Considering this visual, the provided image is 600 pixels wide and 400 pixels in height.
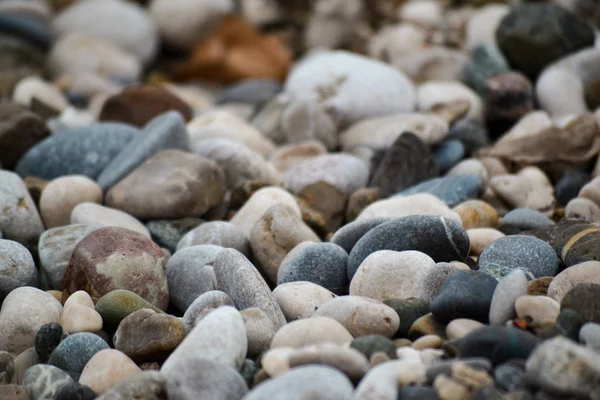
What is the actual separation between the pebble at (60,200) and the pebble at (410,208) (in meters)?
1.37

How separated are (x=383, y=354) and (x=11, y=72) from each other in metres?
4.76

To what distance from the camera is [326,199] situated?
3713mm

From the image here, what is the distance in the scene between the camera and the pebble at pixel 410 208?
320 centimetres

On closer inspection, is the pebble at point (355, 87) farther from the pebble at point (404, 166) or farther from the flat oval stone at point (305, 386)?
the flat oval stone at point (305, 386)

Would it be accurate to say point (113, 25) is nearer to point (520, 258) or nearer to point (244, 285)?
point (244, 285)

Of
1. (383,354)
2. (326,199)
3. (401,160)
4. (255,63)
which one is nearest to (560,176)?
(401,160)

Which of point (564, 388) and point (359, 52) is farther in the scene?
point (359, 52)

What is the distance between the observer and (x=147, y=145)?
12.4ft

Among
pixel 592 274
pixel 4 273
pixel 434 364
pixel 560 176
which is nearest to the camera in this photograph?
pixel 434 364

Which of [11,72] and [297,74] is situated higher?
[297,74]

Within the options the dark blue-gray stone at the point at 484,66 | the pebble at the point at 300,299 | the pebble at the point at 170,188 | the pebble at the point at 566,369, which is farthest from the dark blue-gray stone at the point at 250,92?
the pebble at the point at 566,369

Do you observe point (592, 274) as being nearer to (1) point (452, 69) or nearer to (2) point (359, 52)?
(1) point (452, 69)

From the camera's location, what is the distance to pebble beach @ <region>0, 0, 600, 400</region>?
2.05 m

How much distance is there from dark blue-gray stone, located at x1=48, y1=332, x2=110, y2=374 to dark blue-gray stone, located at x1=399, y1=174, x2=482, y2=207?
1.77 meters
